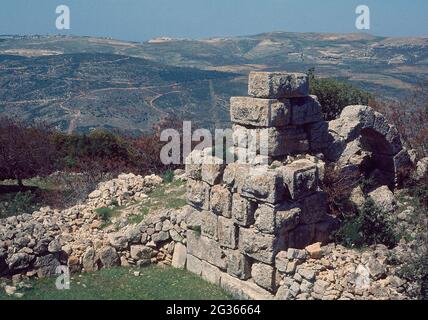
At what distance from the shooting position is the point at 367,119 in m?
10.6

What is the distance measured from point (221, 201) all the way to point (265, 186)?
1.20 meters

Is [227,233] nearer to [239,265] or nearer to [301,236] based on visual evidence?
[239,265]

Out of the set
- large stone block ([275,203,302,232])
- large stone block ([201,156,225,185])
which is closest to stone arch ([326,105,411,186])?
large stone block ([275,203,302,232])

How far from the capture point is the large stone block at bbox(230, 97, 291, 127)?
353 inches

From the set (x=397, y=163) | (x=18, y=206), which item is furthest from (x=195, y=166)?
(x=18, y=206)

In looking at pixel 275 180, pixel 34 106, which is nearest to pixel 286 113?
pixel 275 180

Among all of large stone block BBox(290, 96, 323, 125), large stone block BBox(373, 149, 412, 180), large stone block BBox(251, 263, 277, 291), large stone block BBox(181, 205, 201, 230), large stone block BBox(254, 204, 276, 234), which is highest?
large stone block BBox(290, 96, 323, 125)

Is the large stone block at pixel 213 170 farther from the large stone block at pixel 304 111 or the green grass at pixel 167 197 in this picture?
the green grass at pixel 167 197

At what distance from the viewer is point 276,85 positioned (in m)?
9.03

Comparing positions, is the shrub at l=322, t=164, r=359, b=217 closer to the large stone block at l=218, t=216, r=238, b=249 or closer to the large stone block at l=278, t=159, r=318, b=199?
the large stone block at l=278, t=159, r=318, b=199

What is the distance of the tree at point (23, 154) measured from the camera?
19.0 m

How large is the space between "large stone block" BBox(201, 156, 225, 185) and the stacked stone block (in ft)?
0.06
